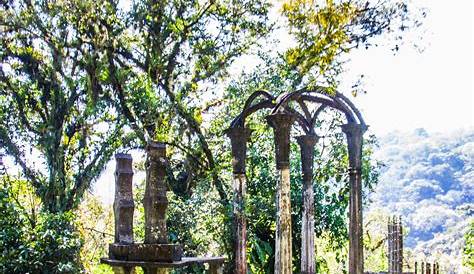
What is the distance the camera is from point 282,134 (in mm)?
7266

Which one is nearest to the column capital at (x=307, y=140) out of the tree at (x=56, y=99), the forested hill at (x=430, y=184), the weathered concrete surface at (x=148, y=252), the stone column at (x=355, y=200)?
the stone column at (x=355, y=200)

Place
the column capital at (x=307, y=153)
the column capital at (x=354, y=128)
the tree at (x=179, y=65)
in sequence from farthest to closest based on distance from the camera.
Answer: the tree at (x=179, y=65)
the column capital at (x=307, y=153)
the column capital at (x=354, y=128)

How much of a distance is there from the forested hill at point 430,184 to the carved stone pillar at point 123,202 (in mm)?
50766

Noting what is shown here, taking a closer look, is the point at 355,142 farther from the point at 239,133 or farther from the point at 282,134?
the point at 239,133

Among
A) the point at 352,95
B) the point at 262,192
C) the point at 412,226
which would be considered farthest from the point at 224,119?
the point at 412,226

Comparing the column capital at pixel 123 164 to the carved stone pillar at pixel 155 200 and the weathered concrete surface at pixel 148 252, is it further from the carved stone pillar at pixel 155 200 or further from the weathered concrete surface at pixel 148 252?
the weathered concrete surface at pixel 148 252

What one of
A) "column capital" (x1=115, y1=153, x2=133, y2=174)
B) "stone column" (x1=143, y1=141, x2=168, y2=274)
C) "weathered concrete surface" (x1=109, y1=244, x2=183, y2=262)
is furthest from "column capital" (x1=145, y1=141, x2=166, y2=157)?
"weathered concrete surface" (x1=109, y1=244, x2=183, y2=262)

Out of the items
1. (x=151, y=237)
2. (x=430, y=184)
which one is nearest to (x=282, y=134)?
(x=151, y=237)

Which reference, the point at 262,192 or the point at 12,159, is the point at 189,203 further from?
the point at 12,159

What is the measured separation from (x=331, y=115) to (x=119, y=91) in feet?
13.1

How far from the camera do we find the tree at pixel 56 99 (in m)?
11.3

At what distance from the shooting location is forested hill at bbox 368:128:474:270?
217 ft

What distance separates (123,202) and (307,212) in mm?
3500

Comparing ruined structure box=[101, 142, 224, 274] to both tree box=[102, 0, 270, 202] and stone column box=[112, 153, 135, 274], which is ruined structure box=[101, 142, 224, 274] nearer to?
stone column box=[112, 153, 135, 274]
